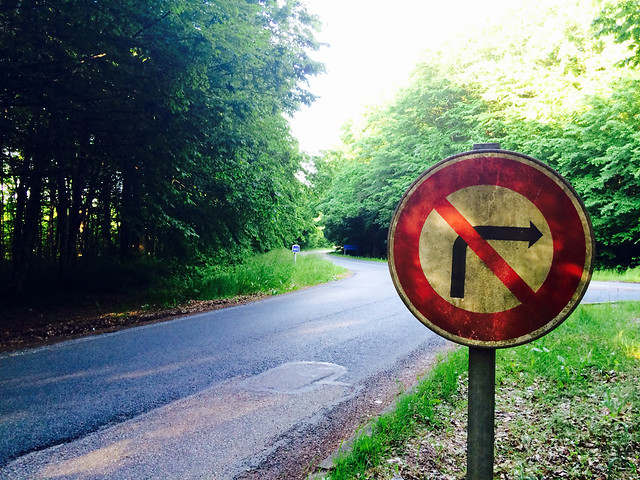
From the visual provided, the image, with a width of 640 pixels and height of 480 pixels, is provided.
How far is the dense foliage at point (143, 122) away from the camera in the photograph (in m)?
7.70

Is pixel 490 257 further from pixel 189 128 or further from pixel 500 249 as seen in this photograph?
pixel 189 128

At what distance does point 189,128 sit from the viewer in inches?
368

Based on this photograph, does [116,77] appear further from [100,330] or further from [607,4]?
[607,4]

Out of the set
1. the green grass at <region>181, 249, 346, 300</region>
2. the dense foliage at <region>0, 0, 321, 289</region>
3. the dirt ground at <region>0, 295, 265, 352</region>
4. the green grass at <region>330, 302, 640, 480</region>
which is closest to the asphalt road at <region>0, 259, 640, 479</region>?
the green grass at <region>330, 302, 640, 480</region>

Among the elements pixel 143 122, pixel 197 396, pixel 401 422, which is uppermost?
pixel 143 122

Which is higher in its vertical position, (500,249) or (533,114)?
(533,114)

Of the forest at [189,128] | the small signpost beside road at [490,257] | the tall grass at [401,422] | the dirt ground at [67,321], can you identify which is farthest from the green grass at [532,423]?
the dirt ground at [67,321]

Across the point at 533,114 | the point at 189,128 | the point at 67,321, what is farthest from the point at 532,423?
the point at 533,114

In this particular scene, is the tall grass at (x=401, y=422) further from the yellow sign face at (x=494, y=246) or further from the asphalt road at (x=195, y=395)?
the yellow sign face at (x=494, y=246)

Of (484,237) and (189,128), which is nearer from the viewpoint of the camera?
(484,237)

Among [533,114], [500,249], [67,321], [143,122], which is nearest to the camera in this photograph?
[500,249]

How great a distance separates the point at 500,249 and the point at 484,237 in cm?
5

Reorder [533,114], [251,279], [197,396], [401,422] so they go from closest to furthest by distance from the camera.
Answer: [401,422] < [197,396] < [251,279] < [533,114]

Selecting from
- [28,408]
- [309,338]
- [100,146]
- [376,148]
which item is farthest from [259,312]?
[376,148]
